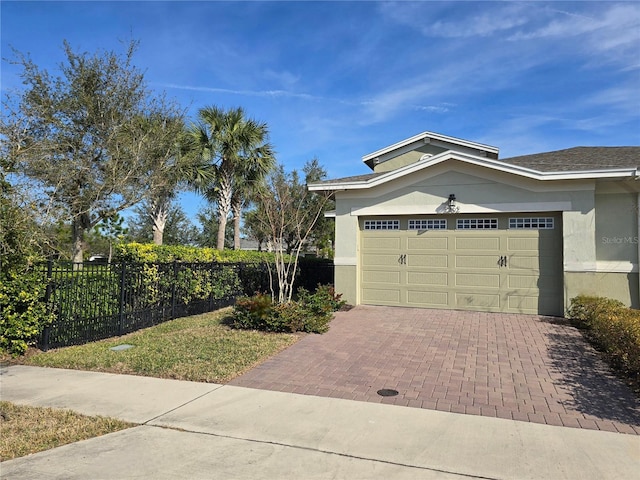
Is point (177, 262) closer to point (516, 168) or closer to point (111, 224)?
point (111, 224)

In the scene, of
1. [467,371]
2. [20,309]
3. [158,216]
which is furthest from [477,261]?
[158,216]

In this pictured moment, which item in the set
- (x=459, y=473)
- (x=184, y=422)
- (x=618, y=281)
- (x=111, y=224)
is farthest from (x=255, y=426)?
(x=111, y=224)

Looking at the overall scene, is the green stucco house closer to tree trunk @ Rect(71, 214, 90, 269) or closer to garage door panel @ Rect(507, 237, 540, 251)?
garage door panel @ Rect(507, 237, 540, 251)

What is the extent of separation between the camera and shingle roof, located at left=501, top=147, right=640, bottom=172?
10547 millimetres

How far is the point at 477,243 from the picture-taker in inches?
452

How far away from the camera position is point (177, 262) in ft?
37.0

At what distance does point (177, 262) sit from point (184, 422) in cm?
730

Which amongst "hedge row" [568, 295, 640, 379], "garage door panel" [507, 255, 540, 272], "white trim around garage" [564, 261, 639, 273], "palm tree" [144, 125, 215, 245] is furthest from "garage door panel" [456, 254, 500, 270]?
"palm tree" [144, 125, 215, 245]

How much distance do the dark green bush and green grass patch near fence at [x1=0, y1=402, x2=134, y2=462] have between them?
4584mm

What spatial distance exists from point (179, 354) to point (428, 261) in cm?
732

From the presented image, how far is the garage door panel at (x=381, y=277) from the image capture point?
12.4 meters

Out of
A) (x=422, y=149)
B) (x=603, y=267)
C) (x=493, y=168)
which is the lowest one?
(x=603, y=267)

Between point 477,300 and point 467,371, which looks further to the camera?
point 477,300

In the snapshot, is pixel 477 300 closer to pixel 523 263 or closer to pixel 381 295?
pixel 523 263
